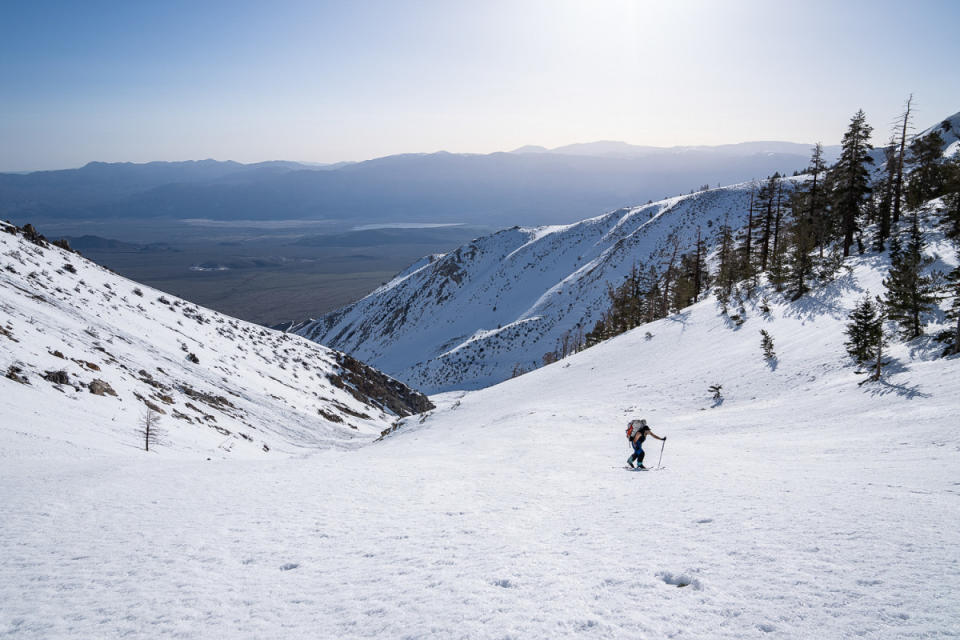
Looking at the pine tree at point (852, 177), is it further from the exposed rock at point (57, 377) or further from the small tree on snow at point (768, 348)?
the exposed rock at point (57, 377)

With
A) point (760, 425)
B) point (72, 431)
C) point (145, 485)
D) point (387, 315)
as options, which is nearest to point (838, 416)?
point (760, 425)

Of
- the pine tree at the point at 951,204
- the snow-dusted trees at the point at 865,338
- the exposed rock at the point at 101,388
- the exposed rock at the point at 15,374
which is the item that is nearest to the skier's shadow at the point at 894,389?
the snow-dusted trees at the point at 865,338

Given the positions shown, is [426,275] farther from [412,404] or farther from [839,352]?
[839,352]

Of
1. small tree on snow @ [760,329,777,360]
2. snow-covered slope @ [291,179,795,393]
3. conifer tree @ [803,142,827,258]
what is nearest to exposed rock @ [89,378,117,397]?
small tree on snow @ [760,329,777,360]

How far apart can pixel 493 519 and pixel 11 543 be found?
7477 mm

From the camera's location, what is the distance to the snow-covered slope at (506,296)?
3794 inches

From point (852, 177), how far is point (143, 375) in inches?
1975

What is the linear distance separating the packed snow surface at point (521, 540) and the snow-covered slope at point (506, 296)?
2922 inches

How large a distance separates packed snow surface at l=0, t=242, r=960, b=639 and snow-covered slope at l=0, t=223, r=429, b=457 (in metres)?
4.80

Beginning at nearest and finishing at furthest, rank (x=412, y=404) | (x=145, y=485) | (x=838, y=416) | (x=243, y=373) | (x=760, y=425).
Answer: (x=145, y=485) < (x=838, y=416) < (x=760, y=425) < (x=243, y=373) < (x=412, y=404)

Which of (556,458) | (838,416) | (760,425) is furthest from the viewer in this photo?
(760,425)

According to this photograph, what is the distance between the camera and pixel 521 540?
697 cm

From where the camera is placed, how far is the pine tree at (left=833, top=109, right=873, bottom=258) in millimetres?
32938

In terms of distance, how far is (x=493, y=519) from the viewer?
8109 mm
